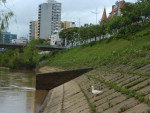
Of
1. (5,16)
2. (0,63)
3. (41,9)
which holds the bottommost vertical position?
(0,63)

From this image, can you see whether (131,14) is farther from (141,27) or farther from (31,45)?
(31,45)

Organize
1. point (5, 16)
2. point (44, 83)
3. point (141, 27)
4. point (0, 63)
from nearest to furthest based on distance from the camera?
point (5, 16), point (44, 83), point (141, 27), point (0, 63)

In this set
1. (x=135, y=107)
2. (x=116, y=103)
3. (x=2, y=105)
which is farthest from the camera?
(x=2, y=105)

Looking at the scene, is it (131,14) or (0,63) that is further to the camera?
(0,63)

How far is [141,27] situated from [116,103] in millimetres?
46203

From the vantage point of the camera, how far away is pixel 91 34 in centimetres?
8562

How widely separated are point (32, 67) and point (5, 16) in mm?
79229

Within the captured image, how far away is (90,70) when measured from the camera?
28.9 meters

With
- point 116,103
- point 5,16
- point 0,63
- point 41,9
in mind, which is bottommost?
point 0,63

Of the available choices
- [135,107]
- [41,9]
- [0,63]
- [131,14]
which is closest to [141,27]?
[131,14]

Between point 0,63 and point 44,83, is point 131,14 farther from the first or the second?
point 0,63

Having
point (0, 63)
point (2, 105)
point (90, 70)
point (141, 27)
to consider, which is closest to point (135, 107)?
point (2, 105)

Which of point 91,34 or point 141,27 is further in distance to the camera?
point 91,34

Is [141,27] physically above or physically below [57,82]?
above
